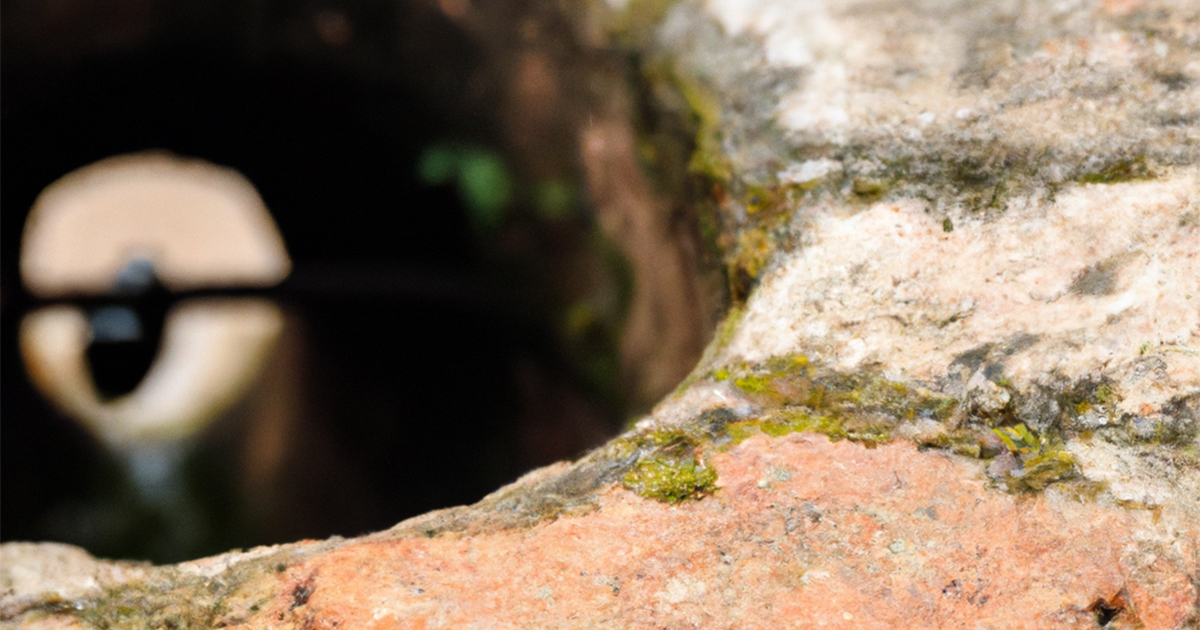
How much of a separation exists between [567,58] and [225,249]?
4.52 m

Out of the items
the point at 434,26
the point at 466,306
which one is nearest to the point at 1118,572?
the point at 434,26

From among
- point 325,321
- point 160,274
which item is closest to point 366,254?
point 325,321

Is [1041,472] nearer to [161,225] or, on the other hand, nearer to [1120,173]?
[1120,173]

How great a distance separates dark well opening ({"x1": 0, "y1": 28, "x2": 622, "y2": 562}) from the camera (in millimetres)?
2809

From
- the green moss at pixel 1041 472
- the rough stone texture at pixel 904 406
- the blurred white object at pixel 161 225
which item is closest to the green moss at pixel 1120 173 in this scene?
the rough stone texture at pixel 904 406

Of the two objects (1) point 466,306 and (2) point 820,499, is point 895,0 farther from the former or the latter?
(1) point 466,306

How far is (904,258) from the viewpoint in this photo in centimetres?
123

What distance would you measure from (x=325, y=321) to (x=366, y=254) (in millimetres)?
568

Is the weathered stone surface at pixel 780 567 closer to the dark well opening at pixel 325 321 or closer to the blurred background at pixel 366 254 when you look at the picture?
the blurred background at pixel 366 254

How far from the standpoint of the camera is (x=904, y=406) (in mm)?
1113

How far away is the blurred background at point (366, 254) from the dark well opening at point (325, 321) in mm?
11

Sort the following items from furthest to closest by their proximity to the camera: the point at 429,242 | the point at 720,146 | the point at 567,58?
the point at 429,242 < the point at 567,58 < the point at 720,146

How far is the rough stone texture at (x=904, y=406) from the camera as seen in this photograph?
948mm

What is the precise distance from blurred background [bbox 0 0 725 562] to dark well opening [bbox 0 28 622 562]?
11mm
